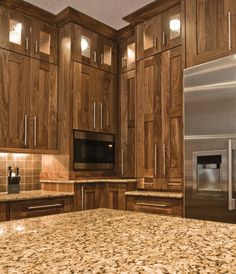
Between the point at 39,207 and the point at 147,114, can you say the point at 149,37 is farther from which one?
the point at 39,207

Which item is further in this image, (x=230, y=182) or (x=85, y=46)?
(x=85, y=46)

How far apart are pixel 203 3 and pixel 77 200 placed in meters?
2.33

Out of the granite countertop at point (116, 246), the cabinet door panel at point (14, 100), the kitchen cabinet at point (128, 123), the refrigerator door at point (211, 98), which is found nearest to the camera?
the granite countertop at point (116, 246)

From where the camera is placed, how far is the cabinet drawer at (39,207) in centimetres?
284

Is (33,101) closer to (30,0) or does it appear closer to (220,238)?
(30,0)

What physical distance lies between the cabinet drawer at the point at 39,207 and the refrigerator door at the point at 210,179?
1.26m

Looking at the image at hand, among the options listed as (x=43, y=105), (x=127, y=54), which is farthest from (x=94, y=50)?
(x=43, y=105)

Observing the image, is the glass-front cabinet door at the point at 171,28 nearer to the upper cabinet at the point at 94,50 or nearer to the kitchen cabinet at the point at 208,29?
the kitchen cabinet at the point at 208,29

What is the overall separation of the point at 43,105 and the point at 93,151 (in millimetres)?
807

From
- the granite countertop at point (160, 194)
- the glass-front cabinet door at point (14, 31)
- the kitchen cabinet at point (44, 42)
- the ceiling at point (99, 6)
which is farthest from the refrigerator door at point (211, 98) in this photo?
the glass-front cabinet door at point (14, 31)

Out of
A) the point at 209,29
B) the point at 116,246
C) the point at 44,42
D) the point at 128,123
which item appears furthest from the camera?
the point at 128,123

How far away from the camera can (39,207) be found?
3016mm

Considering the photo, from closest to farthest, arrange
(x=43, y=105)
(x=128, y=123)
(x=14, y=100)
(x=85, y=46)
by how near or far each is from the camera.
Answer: (x=14, y=100) → (x=43, y=105) → (x=85, y=46) → (x=128, y=123)

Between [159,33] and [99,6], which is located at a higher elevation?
[99,6]
